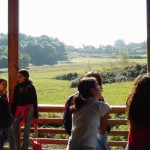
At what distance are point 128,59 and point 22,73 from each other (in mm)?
1677

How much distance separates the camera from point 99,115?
267 cm

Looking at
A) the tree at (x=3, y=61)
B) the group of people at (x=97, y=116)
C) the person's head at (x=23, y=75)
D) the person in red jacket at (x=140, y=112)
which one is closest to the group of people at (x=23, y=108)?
the person's head at (x=23, y=75)

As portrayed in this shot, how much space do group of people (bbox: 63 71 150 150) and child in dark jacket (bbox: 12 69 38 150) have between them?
6.91 feet

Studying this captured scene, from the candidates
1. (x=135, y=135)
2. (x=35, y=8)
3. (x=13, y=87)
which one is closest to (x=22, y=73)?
(x=13, y=87)

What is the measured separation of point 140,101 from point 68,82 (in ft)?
10.7

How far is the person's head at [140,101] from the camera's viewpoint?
246 centimetres

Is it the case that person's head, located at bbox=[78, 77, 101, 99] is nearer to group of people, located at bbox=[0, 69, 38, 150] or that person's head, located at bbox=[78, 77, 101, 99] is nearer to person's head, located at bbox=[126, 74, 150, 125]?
person's head, located at bbox=[126, 74, 150, 125]

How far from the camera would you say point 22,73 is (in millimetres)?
4793

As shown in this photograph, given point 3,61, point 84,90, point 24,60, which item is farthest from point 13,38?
point 84,90

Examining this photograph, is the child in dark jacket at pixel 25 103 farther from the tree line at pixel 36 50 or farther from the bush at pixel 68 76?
the bush at pixel 68 76

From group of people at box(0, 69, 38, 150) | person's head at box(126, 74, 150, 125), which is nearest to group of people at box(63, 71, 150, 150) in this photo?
person's head at box(126, 74, 150, 125)

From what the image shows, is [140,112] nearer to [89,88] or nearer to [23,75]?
[89,88]

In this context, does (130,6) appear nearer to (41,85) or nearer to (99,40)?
(99,40)

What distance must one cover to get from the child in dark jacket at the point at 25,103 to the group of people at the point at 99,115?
6.91 feet
